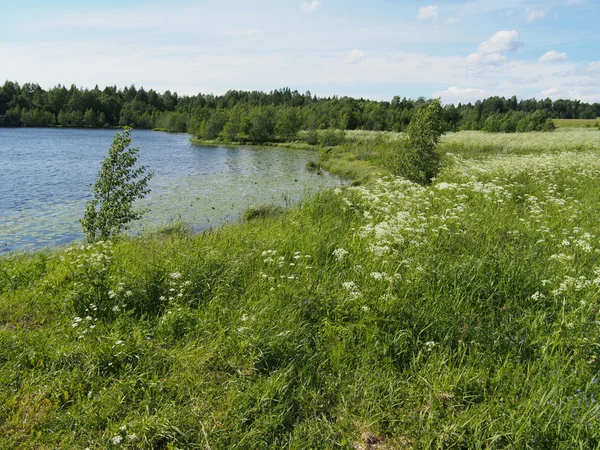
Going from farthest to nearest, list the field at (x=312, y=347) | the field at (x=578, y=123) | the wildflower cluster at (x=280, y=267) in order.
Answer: the field at (x=578, y=123), the wildflower cluster at (x=280, y=267), the field at (x=312, y=347)

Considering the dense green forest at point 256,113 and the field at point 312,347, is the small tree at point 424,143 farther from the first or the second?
the dense green forest at point 256,113

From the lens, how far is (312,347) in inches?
167

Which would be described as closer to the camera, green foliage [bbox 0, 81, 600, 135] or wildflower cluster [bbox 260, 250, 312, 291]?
wildflower cluster [bbox 260, 250, 312, 291]

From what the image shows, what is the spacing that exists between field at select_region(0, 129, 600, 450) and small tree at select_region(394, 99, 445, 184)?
8.87 metres

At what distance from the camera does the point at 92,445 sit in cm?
309

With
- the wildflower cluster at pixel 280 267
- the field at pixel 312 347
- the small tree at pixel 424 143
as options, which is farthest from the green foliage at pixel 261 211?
the wildflower cluster at pixel 280 267

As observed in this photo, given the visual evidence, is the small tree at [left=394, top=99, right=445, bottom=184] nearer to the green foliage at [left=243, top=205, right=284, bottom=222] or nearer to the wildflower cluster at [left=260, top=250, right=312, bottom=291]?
the green foliage at [left=243, top=205, right=284, bottom=222]

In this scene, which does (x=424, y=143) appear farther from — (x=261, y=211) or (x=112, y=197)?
(x=112, y=197)

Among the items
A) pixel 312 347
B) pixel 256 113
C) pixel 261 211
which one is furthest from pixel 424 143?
pixel 256 113

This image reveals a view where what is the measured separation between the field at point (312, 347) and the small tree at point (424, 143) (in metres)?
8.87

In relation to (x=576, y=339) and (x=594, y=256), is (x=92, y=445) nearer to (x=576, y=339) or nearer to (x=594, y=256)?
(x=576, y=339)

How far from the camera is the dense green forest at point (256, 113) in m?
71.8

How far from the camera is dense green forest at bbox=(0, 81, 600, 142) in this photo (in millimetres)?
71812

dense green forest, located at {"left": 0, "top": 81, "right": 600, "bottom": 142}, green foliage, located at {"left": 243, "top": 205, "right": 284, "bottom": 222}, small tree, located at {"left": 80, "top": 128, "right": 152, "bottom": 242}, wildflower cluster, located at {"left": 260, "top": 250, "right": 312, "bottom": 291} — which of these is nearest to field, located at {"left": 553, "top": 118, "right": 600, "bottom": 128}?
dense green forest, located at {"left": 0, "top": 81, "right": 600, "bottom": 142}
